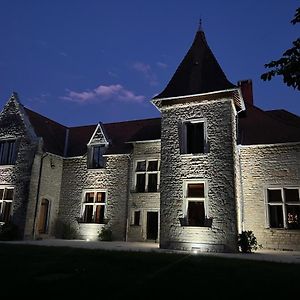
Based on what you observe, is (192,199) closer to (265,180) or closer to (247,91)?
(265,180)

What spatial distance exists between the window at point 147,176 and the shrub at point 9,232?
720 cm

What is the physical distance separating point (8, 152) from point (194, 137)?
485 inches

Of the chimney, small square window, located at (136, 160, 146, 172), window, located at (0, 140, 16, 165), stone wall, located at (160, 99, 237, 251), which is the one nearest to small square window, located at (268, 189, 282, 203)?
stone wall, located at (160, 99, 237, 251)

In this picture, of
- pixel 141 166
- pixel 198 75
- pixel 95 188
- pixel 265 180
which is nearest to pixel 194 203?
pixel 265 180

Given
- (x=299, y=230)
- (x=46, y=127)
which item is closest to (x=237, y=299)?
(x=299, y=230)

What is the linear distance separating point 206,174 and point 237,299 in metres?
9.59

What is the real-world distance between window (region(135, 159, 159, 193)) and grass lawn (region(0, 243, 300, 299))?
31.2ft

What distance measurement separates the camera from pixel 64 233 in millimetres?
19438

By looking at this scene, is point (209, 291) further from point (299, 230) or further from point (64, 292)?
point (299, 230)

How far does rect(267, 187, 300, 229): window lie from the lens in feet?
49.1

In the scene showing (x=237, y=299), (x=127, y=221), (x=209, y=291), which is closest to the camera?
(x=237, y=299)

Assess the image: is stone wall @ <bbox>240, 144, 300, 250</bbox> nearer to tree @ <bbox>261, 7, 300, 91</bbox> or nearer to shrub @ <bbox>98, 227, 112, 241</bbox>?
shrub @ <bbox>98, 227, 112, 241</bbox>

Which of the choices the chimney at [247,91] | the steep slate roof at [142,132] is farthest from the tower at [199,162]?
the chimney at [247,91]

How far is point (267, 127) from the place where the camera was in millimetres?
17141
